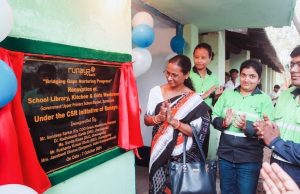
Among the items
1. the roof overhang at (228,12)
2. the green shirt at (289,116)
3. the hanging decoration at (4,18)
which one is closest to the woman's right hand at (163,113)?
the green shirt at (289,116)

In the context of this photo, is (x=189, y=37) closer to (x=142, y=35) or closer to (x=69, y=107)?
(x=142, y=35)

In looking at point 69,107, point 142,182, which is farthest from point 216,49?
point 69,107

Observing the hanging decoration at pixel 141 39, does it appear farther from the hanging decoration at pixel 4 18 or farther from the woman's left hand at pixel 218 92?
the hanging decoration at pixel 4 18

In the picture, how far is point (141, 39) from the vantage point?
3100 millimetres

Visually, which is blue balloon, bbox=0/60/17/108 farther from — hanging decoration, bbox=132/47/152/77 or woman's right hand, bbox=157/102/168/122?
hanging decoration, bbox=132/47/152/77

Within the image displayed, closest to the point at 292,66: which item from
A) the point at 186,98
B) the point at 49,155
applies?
the point at 186,98

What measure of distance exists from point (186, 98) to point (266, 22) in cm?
356

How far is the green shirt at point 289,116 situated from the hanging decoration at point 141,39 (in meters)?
1.48

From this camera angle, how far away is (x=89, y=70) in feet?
8.04

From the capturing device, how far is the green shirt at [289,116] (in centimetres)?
229

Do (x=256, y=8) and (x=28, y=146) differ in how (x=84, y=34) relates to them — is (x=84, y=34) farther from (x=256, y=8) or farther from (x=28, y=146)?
(x=256, y=8)

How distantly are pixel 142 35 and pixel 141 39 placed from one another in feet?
0.15

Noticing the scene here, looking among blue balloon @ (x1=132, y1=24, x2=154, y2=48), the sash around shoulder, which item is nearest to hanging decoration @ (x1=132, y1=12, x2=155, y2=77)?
blue balloon @ (x1=132, y1=24, x2=154, y2=48)

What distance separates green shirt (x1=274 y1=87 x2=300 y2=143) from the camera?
2.29 m
